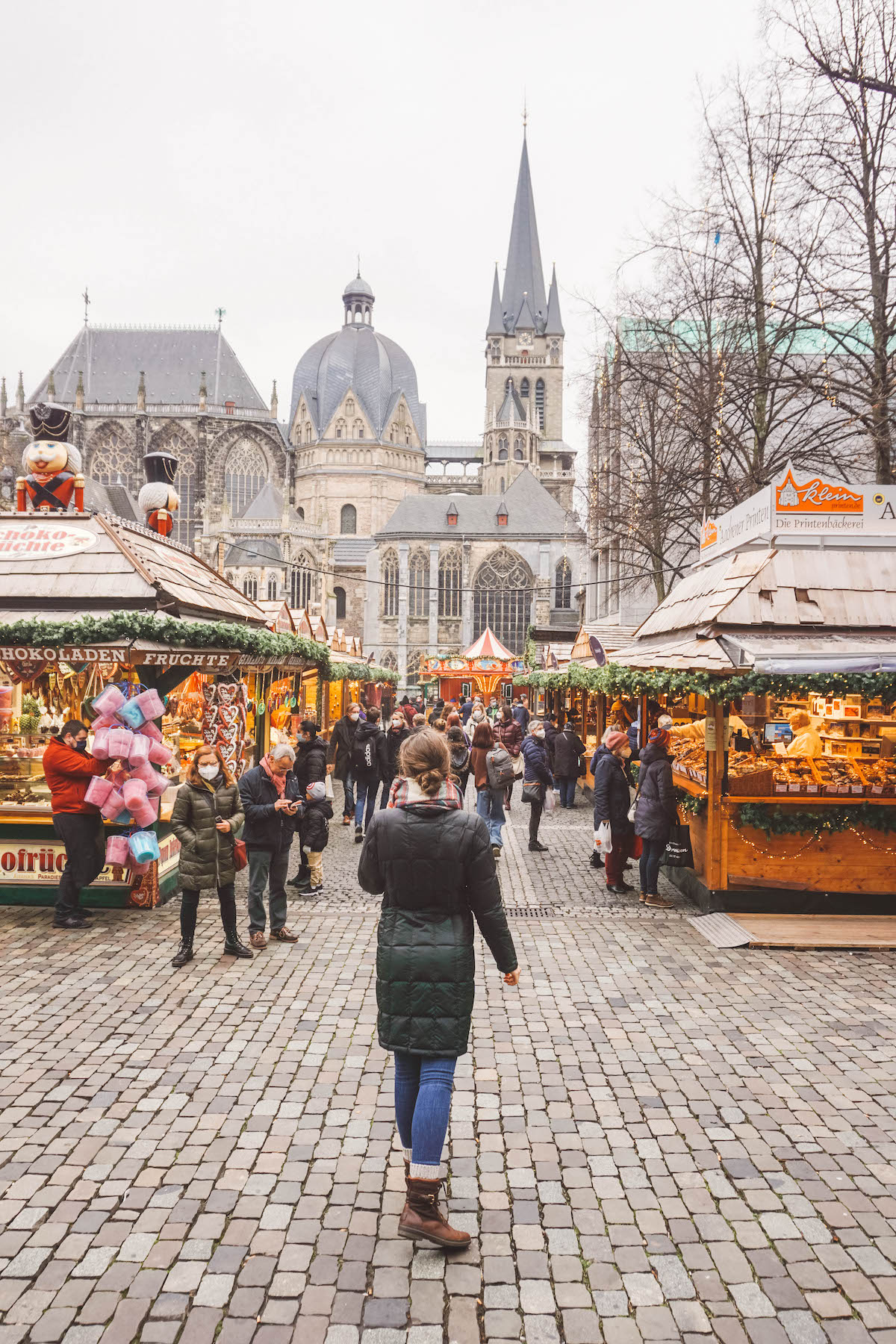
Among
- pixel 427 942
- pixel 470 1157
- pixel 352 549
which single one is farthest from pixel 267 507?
pixel 427 942

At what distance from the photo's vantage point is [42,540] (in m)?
9.05

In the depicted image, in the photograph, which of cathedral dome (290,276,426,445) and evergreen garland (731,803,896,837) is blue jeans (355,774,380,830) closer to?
evergreen garland (731,803,896,837)

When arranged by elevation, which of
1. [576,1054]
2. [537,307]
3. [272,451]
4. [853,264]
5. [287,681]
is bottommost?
[576,1054]

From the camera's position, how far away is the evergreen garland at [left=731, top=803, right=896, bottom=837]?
7.50 m

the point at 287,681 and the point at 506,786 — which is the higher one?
the point at 287,681

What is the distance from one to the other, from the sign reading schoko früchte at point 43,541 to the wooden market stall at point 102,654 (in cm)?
1

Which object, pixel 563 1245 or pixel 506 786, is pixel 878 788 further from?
pixel 563 1245

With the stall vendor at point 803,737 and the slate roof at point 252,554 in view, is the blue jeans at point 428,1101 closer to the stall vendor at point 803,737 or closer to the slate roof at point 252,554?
the stall vendor at point 803,737

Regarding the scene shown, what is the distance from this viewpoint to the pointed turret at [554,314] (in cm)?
8069

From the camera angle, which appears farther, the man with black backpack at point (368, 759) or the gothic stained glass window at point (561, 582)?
the gothic stained glass window at point (561, 582)

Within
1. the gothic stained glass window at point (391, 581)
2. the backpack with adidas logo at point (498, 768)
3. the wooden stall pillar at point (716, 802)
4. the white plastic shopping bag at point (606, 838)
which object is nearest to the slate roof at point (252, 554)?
the gothic stained glass window at point (391, 581)

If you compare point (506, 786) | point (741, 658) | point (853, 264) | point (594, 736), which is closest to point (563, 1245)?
point (741, 658)

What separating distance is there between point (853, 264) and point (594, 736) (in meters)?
9.04

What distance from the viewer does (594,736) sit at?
17719 mm
